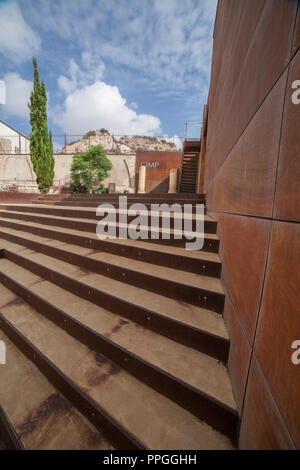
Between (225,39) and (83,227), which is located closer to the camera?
(225,39)

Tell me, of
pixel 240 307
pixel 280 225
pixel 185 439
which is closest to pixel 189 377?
pixel 185 439

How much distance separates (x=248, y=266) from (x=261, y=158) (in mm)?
706

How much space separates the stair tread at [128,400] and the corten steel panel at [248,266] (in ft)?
2.24

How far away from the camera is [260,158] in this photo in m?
1.14

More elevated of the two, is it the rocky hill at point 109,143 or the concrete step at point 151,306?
the rocky hill at point 109,143

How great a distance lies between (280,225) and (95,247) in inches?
99.8

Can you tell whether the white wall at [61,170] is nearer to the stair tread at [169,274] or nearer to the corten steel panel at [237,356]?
the stair tread at [169,274]

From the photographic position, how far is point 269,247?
3.07 ft

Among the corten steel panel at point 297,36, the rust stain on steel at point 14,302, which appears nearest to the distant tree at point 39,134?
the rust stain on steel at point 14,302

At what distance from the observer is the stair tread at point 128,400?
104 cm
